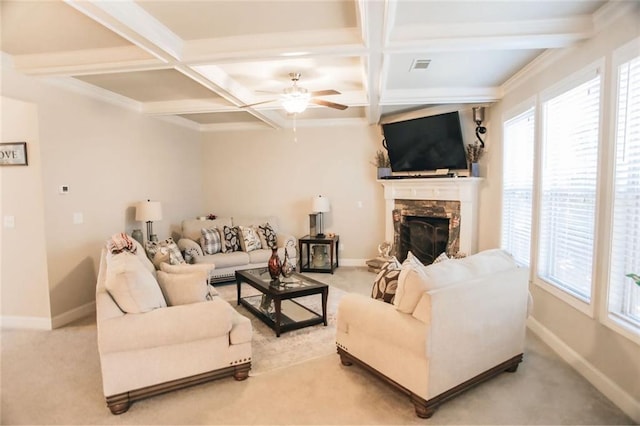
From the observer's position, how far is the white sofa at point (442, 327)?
2.15m

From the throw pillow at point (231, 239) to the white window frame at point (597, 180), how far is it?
4015 mm

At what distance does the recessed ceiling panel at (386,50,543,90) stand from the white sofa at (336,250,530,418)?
6.30 feet

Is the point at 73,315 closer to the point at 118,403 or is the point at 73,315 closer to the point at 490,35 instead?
the point at 118,403

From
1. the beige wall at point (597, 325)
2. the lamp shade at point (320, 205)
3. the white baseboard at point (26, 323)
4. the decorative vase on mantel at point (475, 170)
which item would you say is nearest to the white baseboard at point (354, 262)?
the lamp shade at point (320, 205)

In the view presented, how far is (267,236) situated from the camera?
226 inches

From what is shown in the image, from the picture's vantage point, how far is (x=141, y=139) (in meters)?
5.01

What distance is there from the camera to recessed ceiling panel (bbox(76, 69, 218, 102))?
3.76m

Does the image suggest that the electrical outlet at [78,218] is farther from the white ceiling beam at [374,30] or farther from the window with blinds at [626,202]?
the window with blinds at [626,202]

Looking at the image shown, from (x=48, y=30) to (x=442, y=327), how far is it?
12.1ft

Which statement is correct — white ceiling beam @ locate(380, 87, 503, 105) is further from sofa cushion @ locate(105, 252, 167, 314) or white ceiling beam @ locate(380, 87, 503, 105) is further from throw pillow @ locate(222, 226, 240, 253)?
sofa cushion @ locate(105, 252, 167, 314)

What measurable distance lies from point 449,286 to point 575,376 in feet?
4.56

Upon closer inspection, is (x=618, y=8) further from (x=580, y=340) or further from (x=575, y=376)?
(x=575, y=376)

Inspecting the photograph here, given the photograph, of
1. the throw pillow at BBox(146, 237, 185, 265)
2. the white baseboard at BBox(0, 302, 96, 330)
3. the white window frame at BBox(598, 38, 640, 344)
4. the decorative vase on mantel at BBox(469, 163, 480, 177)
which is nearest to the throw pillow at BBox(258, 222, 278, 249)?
the throw pillow at BBox(146, 237, 185, 265)

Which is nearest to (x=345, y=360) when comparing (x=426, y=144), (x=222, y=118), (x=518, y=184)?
(x=518, y=184)
